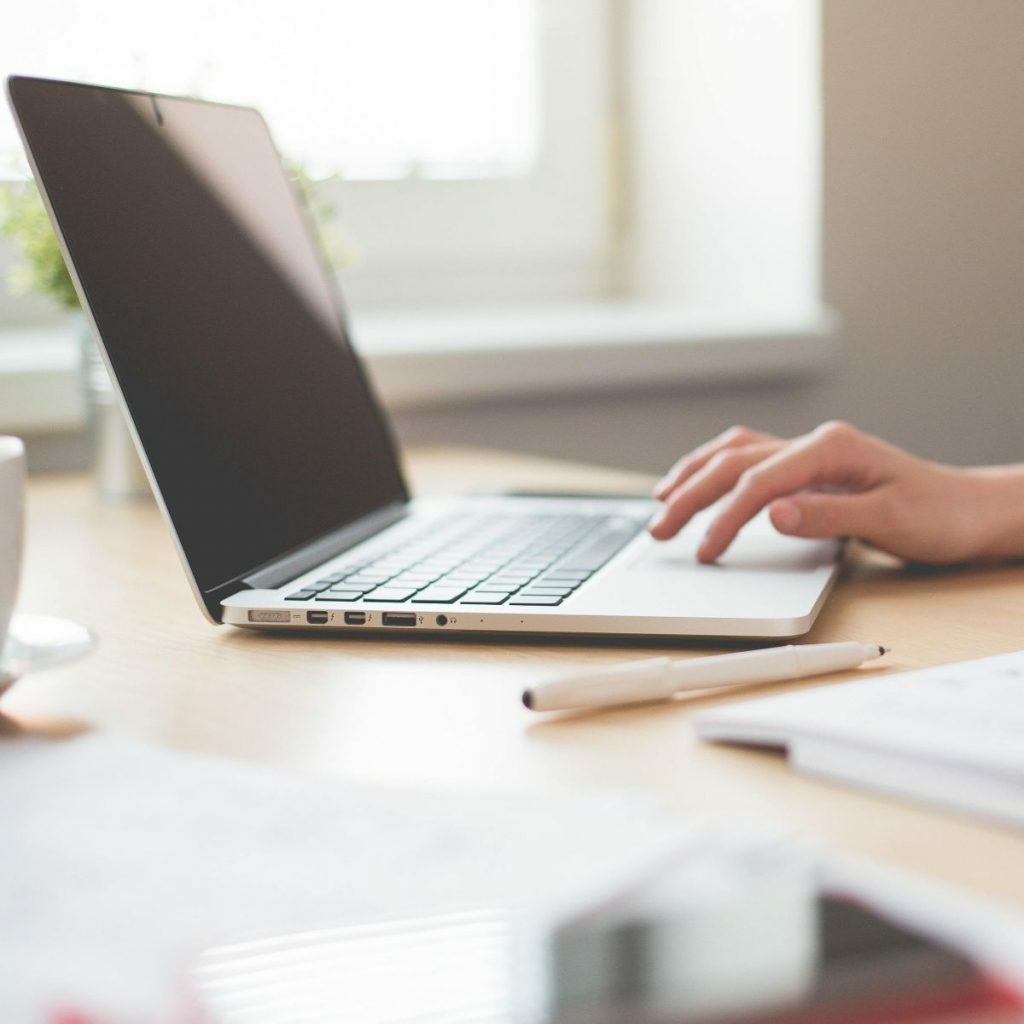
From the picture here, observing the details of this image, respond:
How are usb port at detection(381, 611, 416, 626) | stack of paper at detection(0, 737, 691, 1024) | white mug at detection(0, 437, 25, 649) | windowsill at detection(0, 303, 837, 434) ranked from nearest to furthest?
stack of paper at detection(0, 737, 691, 1024) → white mug at detection(0, 437, 25, 649) → usb port at detection(381, 611, 416, 626) → windowsill at detection(0, 303, 837, 434)

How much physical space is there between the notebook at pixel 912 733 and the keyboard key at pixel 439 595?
201 millimetres

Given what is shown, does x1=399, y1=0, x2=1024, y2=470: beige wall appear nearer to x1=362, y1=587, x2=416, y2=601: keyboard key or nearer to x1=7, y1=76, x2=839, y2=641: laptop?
x1=7, y1=76, x2=839, y2=641: laptop

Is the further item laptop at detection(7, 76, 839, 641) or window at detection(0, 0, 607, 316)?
window at detection(0, 0, 607, 316)

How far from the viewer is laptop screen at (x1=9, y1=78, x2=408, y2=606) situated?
2.28ft

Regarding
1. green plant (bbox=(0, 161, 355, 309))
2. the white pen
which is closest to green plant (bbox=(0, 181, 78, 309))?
green plant (bbox=(0, 161, 355, 309))

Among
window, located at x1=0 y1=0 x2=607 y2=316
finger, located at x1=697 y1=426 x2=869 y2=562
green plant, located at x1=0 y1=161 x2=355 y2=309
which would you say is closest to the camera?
finger, located at x1=697 y1=426 x2=869 y2=562

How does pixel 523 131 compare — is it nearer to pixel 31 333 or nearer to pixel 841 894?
pixel 31 333

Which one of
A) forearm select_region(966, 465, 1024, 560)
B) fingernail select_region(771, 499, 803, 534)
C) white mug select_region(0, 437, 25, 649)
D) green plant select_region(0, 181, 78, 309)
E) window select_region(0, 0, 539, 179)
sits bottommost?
forearm select_region(966, 465, 1024, 560)

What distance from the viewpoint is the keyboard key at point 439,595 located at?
67 cm

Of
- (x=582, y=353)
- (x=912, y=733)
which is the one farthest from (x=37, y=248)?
(x=912, y=733)

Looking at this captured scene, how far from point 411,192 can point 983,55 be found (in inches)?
27.5

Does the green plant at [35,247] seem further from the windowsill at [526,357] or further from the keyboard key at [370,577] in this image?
the keyboard key at [370,577]

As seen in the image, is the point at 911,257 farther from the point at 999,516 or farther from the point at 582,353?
the point at 999,516

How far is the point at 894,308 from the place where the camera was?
5.57ft
